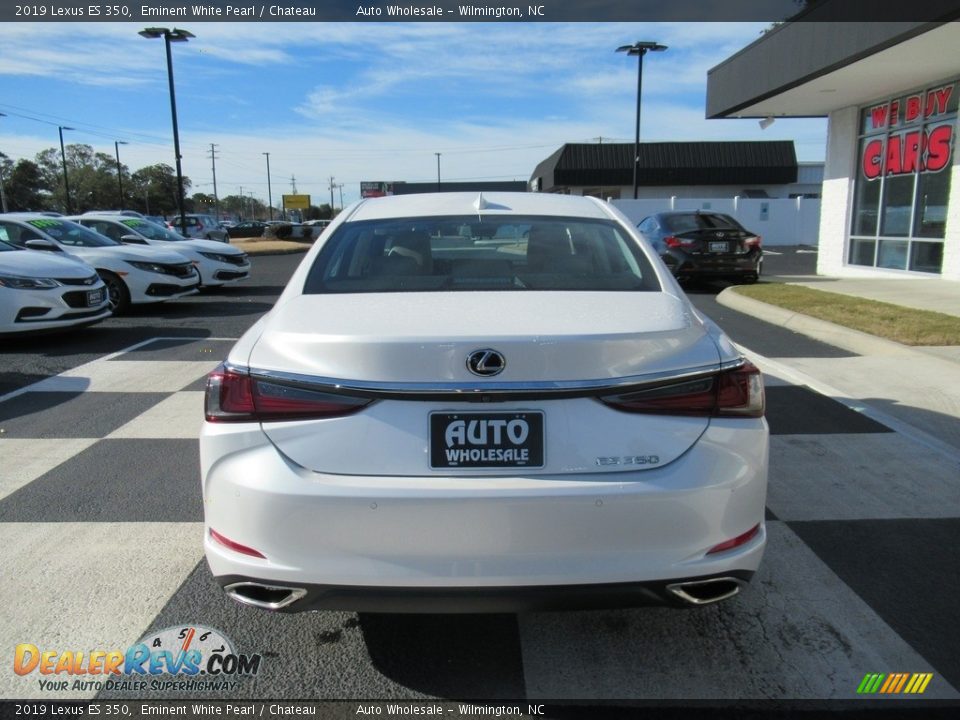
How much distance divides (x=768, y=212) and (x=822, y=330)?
87.7 feet

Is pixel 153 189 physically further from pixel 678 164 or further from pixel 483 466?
pixel 483 466

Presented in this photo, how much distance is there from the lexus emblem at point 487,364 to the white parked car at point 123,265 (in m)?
10.3

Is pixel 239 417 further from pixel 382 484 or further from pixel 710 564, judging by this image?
pixel 710 564

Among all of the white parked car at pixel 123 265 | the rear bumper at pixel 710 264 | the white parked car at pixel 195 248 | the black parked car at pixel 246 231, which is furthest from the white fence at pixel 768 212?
the black parked car at pixel 246 231

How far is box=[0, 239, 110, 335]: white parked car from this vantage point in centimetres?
815

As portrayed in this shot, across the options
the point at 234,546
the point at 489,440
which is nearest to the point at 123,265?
the point at 234,546

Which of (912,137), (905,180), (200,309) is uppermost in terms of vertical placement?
(912,137)

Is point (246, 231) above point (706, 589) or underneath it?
above

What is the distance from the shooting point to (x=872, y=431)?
522 centimetres

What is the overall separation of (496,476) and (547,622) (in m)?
0.98

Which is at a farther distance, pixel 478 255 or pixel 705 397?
pixel 478 255

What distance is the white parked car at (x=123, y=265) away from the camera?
11.1 meters

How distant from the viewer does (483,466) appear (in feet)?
7.17

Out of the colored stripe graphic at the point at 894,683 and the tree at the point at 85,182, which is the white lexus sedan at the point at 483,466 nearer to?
the colored stripe graphic at the point at 894,683
